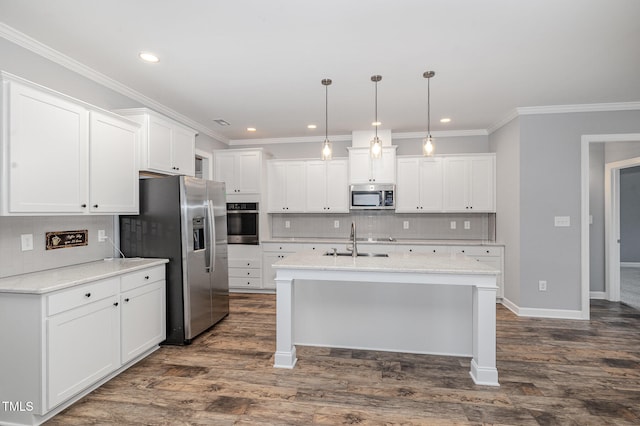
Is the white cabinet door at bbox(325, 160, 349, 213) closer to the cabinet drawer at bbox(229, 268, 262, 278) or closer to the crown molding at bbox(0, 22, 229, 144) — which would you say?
the cabinet drawer at bbox(229, 268, 262, 278)

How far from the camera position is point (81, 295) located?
219 cm

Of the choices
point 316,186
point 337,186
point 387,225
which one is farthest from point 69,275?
point 387,225

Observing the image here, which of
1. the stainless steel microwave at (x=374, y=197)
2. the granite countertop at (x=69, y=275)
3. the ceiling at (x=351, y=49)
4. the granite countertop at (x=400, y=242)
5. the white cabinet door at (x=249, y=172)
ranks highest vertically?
the ceiling at (x=351, y=49)

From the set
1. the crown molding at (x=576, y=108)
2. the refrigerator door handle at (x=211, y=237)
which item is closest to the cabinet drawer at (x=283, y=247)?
the refrigerator door handle at (x=211, y=237)

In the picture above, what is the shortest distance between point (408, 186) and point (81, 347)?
4.42 m

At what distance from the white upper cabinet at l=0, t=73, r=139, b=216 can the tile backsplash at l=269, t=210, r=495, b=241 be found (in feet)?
9.48

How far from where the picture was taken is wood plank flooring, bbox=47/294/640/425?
6.72 feet

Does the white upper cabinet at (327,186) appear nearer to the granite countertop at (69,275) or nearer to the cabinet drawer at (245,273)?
the cabinet drawer at (245,273)

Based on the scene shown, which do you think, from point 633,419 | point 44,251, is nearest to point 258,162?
point 44,251

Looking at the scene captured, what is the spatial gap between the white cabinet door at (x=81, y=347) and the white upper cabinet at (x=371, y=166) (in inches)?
143

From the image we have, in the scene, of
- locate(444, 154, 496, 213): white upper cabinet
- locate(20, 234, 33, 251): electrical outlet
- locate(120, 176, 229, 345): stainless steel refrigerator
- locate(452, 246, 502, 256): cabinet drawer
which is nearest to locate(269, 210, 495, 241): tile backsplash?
locate(444, 154, 496, 213): white upper cabinet

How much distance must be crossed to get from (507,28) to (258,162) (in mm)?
3744

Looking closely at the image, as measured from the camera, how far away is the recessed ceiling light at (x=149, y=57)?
264 cm

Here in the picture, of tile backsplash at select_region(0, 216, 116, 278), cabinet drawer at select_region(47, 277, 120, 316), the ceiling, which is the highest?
the ceiling
